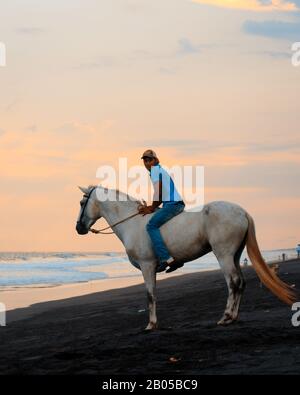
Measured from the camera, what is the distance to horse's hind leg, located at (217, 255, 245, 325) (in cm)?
1429

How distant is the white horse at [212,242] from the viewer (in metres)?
14.3

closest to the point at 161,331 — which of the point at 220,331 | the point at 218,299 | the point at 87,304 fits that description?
the point at 220,331

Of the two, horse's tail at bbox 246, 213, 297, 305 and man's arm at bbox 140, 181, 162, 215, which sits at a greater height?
man's arm at bbox 140, 181, 162, 215

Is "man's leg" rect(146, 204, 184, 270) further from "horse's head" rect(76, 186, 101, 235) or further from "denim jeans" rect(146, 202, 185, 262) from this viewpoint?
"horse's head" rect(76, 186, 101, 235)

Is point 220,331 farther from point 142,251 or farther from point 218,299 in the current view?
point 218,299

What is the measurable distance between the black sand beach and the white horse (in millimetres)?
521

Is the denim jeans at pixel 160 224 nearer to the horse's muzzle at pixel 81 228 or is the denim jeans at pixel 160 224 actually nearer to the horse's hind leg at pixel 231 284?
the horse's hind leg at pixel 231 284

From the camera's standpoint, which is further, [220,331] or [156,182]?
[156,182]

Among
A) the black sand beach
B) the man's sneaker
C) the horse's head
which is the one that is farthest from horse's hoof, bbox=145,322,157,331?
the horse's head

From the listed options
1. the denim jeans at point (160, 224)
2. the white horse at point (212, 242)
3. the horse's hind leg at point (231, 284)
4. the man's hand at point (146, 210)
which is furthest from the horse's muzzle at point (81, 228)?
the horse's hind leg at point (231, 284)

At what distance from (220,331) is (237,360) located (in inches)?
89.8

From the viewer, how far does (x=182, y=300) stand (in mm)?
20516

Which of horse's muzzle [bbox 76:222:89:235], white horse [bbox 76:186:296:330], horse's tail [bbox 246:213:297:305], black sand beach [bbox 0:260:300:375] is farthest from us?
horse's muzzle [bbox 76:222:89:235]
